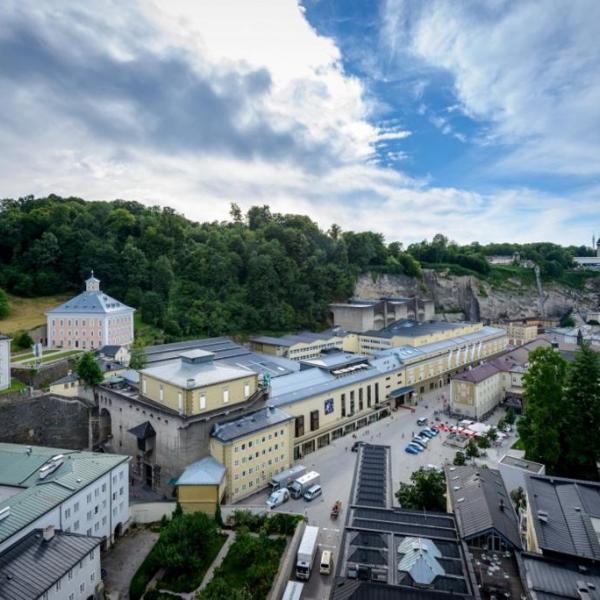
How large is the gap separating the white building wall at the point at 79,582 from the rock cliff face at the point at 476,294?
5462 cm

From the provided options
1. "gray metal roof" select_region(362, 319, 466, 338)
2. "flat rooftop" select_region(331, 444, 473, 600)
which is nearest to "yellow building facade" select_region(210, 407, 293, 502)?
"flat rooftop" select_region(331, 444, 473, 600)

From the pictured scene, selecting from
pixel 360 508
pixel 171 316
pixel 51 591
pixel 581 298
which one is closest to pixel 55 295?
pixel 171 316

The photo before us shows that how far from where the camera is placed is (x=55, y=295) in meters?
44.8

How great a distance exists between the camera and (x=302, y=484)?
73.4ft

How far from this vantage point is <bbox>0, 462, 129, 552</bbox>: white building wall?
14.9m

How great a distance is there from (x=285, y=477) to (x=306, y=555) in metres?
7.73

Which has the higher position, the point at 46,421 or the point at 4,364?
the point at 4,364

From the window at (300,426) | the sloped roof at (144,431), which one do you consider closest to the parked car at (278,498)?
the window at (300,426)

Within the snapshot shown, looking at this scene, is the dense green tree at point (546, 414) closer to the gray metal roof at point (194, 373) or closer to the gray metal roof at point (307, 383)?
the gray metal roof at point (307, 383)

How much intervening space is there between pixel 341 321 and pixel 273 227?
17.0 meters

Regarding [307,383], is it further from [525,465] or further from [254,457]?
[525,465]

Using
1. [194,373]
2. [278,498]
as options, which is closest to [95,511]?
[194,373]

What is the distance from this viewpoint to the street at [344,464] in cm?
1806

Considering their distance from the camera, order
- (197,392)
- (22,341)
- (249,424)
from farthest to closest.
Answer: (22,341) < (249,424) < (197,392)
